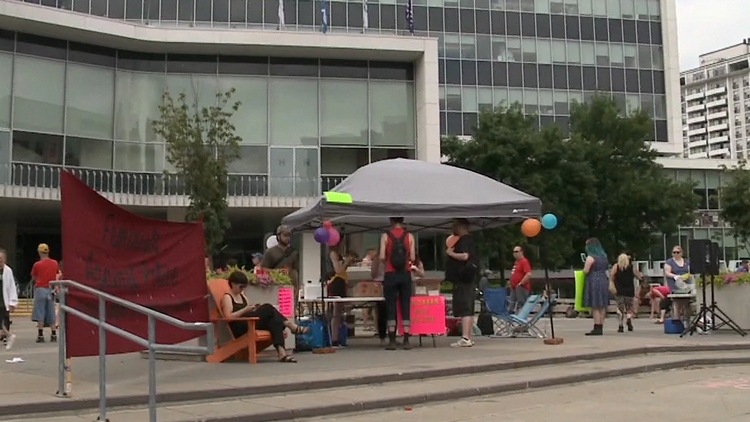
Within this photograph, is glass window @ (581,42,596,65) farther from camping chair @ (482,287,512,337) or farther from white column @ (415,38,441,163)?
camping chair @ (482,287,512,337)

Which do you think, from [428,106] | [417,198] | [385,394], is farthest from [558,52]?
[385,394]

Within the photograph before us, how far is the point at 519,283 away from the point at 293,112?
18.5 metres

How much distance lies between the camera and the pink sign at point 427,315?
13.2 m

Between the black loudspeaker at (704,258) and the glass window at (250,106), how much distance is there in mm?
20838

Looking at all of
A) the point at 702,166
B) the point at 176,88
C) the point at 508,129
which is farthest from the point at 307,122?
the point at 702,166

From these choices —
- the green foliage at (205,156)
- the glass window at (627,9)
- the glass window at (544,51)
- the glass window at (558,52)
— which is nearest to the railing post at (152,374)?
the green foliage at (205,156)

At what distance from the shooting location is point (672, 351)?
13.0m

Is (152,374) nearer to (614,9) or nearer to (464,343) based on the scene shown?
(464,343)

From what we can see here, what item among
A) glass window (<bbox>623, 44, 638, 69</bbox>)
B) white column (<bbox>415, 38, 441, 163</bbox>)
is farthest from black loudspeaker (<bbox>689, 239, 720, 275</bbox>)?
glass window (<bbox>623, 44, 638, 69</bbox>)

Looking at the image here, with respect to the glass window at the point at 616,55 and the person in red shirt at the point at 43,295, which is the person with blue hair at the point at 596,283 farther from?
the glass window at the point at 616,55

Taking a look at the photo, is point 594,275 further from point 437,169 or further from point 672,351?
point 437,169

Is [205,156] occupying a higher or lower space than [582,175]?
lower

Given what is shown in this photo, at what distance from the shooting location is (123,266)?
8.55 meters

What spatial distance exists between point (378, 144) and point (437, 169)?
64.3ft
